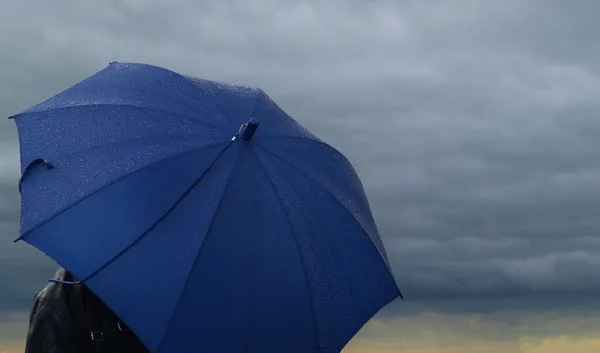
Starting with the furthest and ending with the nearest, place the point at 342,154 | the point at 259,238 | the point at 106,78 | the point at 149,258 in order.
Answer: the point at 342,154, the point at 106,78, the point at 259,238, the point at 149,258

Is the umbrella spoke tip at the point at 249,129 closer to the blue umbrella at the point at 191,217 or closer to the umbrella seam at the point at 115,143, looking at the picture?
the blue umbrella at the point at 191,217

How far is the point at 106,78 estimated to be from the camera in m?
8.16

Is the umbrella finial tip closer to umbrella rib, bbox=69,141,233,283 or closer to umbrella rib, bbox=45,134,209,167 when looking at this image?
umbrella rib, bbox=69,141,233,283

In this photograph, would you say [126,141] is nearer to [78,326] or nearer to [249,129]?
[249,129]

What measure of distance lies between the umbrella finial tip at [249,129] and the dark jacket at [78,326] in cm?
175

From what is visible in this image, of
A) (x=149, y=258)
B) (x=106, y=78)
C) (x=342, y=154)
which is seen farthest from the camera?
(x=342, y=154)

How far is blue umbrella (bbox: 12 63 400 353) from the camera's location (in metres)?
6.87

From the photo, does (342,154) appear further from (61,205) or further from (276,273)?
(61,205)

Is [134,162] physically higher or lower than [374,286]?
higher

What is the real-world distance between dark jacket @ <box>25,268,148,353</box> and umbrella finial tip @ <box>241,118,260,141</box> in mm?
1746

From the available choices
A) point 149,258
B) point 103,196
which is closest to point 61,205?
point 103,196

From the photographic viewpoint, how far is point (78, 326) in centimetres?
716

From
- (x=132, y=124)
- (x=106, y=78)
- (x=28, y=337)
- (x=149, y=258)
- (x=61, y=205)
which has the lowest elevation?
(x=28, y=337)

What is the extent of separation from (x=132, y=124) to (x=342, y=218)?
6.91 ft
